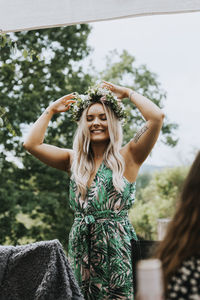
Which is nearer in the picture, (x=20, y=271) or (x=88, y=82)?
(x=20, y=271)

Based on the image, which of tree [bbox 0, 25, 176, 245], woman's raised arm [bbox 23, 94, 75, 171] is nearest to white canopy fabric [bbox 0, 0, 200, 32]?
woman's raised arm [bbox 23, 94, 75, 171]

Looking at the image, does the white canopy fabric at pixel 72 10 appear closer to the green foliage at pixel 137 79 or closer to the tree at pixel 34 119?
the tree at pixel 34 119

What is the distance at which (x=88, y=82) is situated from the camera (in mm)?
7219

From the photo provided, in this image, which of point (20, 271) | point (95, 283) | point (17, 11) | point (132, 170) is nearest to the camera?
point (20, 271)

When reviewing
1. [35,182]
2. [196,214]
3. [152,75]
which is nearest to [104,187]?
[196,214]

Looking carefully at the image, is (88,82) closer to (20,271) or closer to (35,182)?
(35,182)

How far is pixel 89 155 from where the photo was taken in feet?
8.71

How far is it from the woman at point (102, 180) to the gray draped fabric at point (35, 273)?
2.56 feet

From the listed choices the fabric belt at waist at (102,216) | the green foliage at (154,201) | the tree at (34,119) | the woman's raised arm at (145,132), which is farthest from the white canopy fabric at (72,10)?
the green foliage at (154,201)

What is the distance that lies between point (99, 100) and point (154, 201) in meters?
6.60

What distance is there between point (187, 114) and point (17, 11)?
9.49 m

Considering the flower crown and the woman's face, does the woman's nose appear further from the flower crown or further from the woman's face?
the flower crown

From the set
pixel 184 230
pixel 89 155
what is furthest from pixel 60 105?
pixel 184 230

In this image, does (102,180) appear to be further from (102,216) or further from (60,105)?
(60,105)
